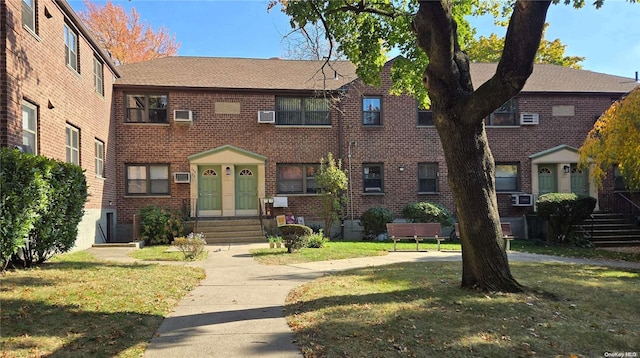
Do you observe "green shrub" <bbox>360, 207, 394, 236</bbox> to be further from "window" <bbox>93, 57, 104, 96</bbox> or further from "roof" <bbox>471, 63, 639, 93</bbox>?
"window" <bbox>93, 57, 104, 96</bbox>

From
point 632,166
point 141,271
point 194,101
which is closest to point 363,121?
point 194,101

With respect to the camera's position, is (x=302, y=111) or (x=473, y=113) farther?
(x=302, y=111)

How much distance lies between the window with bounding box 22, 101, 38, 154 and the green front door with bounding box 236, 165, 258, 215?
8.58 m

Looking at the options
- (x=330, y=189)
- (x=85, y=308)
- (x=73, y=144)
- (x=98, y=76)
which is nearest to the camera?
(x=85, y=308)

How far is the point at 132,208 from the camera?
17281mm

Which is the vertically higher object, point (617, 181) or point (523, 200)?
point (617, 181)

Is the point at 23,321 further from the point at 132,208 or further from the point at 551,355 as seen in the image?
the point at 132,208

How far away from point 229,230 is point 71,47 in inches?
318

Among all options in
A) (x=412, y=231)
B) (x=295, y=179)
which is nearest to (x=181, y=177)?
(x=295, y=179)

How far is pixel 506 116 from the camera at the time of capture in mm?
19547

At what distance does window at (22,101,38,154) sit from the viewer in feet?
32.1

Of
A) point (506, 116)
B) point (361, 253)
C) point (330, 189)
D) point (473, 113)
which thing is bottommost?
point (361, 253)

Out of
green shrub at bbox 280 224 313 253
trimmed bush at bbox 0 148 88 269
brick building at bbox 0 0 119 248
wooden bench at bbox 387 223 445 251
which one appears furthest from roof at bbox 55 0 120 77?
wooden bench at bbox 387 223 445 251

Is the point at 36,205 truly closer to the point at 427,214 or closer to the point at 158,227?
the point at 158,227
